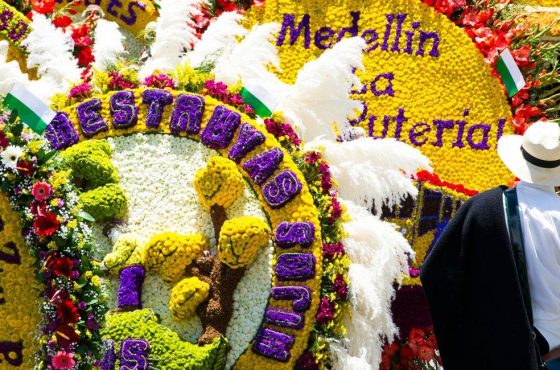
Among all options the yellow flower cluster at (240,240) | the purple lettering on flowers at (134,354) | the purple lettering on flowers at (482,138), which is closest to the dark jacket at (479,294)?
the yellow flower cluster at (240,240)

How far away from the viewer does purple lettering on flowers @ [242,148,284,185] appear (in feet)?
13.2

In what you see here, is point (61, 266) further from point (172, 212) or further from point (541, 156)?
point (541, 156)

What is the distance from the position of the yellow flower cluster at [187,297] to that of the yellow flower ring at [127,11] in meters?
2.68

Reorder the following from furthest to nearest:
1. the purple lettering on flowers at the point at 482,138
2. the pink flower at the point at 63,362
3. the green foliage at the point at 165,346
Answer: the purple lettering on flowers at the point at 482,138 → the green foliage at the point at 165,346 → the pink flower at the point at 63,362

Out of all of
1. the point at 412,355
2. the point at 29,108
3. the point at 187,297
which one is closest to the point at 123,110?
the point at 29,108

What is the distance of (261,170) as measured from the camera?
13.2ft

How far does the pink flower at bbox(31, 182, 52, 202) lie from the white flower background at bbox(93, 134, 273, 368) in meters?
0.57

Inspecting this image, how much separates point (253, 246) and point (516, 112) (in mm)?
2396

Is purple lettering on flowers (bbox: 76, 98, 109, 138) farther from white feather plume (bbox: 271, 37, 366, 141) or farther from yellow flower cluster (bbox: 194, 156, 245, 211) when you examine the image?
white feather plume (bbox: 271, 37, 366, 141)

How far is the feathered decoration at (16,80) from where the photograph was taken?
13.4ft

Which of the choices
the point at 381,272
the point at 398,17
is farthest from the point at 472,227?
the point at 398,17

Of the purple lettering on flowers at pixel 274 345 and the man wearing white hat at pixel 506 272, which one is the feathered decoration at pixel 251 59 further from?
the man wearing white hat at pixel 506 272

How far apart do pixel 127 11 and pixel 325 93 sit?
233cm

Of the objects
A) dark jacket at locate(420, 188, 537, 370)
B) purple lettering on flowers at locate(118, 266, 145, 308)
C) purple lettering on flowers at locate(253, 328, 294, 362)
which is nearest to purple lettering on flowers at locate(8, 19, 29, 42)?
purple lettering on flowers at locate(118, 266, 145, 308)
